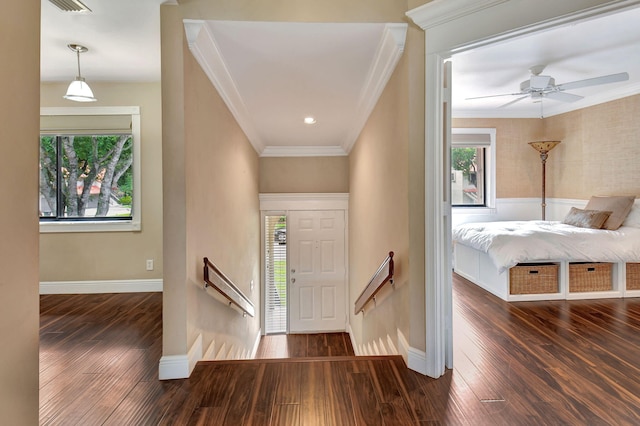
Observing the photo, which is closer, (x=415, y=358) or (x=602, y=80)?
(x=415, y=358)

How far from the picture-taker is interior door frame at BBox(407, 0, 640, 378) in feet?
5.70

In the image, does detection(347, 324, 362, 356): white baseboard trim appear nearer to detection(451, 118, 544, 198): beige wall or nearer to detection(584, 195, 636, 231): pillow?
detection(584, 195, 636, 231): pillow

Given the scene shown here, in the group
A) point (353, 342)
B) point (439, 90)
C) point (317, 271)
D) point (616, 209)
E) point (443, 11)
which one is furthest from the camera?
point (317, 271)

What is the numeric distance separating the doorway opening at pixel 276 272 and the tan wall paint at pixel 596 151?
5.23 metres

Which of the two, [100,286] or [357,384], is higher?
[100,286]

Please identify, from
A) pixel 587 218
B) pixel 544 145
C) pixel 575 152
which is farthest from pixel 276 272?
pixel 575 152

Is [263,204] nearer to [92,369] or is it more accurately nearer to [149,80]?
[149,80]

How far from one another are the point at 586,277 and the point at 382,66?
3.54 m

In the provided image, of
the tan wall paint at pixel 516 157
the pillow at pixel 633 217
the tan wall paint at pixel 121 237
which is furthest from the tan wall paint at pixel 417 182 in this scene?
the tan wall paint at pixel 516 157

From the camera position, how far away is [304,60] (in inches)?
94.6

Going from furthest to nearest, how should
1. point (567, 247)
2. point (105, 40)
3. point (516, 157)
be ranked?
point (516, 157)
point (567, 247)
point (105, 40)

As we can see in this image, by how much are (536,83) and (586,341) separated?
2.98 meters

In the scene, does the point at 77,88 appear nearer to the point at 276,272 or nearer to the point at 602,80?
the point at 276,272

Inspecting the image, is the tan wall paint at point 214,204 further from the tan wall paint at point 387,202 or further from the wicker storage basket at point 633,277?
the wicker storage basket at point 633,277
